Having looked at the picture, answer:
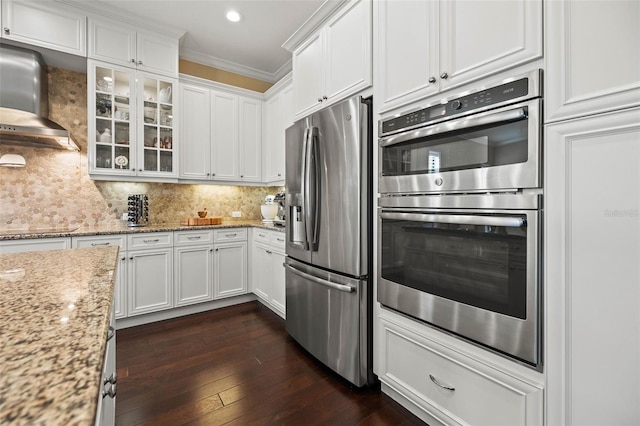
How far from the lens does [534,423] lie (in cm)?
116

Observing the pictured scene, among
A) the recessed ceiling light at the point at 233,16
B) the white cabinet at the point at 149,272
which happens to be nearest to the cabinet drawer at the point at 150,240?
the white cabinet at the point at 149,272

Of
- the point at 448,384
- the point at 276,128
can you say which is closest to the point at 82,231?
the point at 276,128

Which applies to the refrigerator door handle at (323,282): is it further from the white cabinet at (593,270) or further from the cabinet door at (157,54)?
the cabinet door at (157,54)

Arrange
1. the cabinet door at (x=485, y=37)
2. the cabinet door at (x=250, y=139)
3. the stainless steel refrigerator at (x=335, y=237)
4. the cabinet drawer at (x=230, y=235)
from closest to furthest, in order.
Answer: the cabinet door at (x=485, y=37)
the stainless steel refrigerator at (x=335, y=237)
the cabinet drawer at (x=230, y=235)
the cabinet door at (x=250, y=139)

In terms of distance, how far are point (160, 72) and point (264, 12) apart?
1.28 meters

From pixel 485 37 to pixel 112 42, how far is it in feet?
11.0

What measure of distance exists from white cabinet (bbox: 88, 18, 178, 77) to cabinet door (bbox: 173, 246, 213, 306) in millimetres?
1944

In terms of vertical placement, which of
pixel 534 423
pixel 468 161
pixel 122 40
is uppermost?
pixel 122 40

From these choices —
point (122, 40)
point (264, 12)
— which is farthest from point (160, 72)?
point (264, 12)

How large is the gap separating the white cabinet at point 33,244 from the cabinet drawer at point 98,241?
5cm

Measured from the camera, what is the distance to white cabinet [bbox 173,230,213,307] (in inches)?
123

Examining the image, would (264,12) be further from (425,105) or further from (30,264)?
(30,264)

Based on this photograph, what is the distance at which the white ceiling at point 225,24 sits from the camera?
2.80 metres

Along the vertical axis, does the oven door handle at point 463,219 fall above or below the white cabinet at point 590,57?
below
